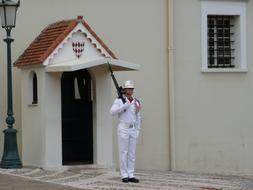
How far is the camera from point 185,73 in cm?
1983

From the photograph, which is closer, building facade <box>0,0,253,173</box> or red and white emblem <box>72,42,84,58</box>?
red and white emblem <box>72,42,84,58</box>

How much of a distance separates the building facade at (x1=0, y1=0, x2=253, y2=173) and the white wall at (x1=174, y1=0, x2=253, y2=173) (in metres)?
0.03

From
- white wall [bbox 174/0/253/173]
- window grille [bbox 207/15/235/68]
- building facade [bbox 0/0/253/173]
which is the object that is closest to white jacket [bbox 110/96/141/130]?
building facade [bbox 0/0/253/173]

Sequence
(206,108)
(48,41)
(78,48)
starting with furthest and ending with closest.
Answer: (206,108)
(48,41)
(78,48)

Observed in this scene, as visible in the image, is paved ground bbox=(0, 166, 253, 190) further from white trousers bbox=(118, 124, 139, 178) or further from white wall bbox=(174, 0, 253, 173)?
white wall bbox=(174, 0, 253, 173)

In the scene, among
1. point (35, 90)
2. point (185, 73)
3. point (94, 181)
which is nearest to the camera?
point (94, 181)

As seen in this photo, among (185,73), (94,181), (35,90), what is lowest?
(94,181)

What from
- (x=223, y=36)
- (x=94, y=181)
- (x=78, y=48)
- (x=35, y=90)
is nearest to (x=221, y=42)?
(x=223, y=36)

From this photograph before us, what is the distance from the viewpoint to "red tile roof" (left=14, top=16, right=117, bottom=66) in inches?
647

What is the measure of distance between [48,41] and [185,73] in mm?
4397

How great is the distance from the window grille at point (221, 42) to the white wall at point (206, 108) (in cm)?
47

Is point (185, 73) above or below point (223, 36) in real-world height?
below

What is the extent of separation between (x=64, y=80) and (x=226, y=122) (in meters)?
5.22

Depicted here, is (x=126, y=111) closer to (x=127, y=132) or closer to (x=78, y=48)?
(x=127, y=132)
